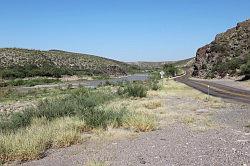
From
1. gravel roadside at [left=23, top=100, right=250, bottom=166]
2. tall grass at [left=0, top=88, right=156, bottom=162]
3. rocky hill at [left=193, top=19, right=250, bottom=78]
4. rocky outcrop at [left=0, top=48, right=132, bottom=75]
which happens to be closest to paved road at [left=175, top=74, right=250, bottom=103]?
tall grass at [left=0, top=88, right=156, bottom=162]

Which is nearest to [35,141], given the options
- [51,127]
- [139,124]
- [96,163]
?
[51,127]

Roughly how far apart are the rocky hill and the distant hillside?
52018 millimetres

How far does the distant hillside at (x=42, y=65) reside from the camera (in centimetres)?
13200

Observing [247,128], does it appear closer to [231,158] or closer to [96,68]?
[231,158]

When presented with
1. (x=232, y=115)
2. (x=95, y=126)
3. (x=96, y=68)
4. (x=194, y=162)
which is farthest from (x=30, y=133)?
(x=96, y=68)

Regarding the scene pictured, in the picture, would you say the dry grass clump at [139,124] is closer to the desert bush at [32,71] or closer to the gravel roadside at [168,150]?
the gravel roadside at [168,150]

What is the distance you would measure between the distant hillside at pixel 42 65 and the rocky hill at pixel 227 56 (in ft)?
171

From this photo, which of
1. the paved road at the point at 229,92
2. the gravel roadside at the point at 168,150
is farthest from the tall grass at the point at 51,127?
the paved road at the point at 229,92

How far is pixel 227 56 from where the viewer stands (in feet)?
314

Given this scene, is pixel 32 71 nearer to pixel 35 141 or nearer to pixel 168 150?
pixel 35 141

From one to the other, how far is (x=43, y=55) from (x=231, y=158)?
6329 inches

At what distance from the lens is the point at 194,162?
33.7ft

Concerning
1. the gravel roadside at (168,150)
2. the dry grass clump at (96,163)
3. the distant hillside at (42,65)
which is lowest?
the gravel roadside at (168,150)

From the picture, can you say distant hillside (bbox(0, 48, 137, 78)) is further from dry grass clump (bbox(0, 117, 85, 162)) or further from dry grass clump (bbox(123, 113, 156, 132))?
dry grass clump (bbox(0, 117, 85, 162))
